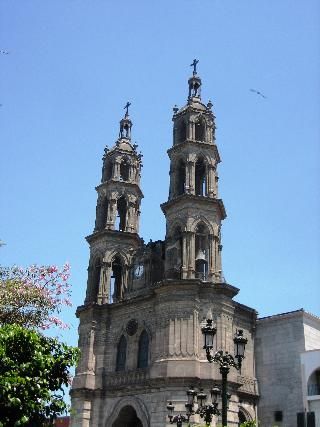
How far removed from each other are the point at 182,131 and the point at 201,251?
9.15 m

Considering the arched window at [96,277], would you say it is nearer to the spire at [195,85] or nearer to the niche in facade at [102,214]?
the niche in facade at [102,214]

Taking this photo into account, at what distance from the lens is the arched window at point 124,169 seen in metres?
42.2

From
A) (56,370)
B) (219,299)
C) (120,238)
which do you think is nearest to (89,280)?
(120,238)

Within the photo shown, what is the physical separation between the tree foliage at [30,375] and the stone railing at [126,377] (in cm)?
1336

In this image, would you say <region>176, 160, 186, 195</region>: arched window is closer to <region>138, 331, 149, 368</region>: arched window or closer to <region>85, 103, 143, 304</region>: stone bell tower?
<region>85, 103, 143, 304</region>: stone bell tower

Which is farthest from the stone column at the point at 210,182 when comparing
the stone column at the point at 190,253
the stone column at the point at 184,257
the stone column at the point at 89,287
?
the stone column at the point at 89,287

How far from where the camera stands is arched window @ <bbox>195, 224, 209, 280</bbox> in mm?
34256

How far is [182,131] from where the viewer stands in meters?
39.2

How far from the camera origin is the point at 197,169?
38.3 m

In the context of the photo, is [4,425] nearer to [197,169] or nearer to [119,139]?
[197,169]

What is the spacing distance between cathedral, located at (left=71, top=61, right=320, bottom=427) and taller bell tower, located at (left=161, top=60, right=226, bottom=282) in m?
0.07

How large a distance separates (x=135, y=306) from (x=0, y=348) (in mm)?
17985

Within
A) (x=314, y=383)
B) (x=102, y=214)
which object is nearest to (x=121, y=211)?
(x=102, y=214)

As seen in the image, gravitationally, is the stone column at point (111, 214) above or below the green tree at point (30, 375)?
above
